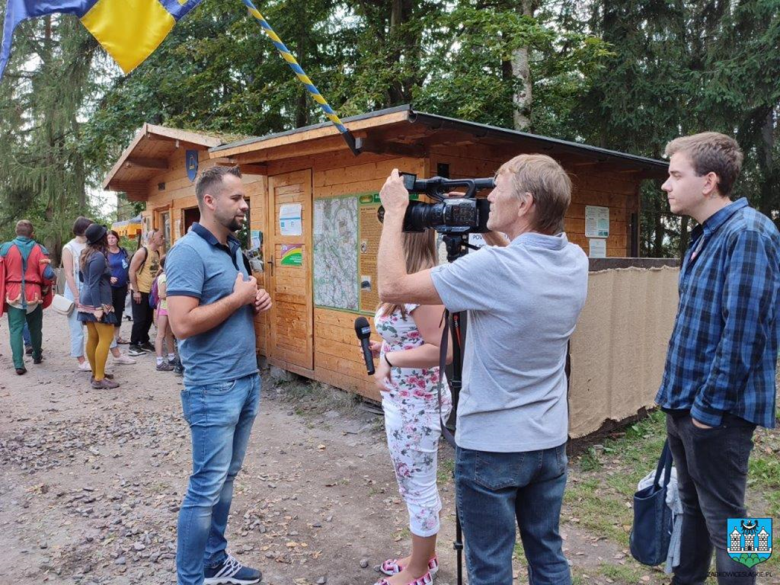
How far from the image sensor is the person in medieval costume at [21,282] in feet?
25.1

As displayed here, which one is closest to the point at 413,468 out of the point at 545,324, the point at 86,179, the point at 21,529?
the point at 545,324

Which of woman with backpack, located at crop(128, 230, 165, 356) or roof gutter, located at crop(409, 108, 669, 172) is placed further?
woman with backpack, located at crop(128, 230, 165, 356)

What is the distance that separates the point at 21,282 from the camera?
25.4 ft

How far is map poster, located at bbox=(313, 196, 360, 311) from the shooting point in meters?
6.25

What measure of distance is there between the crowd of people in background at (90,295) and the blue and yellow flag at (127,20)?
11.8ft

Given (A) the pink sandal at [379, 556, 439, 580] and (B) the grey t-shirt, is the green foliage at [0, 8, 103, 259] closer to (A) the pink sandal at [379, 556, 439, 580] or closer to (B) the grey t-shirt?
(A) the pink sandal at [379, 556, 439, 580]

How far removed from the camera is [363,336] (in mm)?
2570

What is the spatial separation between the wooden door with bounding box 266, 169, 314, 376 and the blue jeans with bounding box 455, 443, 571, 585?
5152 mm

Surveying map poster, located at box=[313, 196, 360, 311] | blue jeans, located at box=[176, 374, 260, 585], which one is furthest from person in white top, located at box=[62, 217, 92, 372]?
blue jeans, located at box=[176, 374, 260, 585]

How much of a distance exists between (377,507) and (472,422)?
2407 mm

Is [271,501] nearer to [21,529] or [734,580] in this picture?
[21,529]

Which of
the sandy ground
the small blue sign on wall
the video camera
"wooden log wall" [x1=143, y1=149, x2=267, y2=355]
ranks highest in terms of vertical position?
the small blue sign on wall

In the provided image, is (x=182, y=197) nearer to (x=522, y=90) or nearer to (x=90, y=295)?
(x=90, y=295)

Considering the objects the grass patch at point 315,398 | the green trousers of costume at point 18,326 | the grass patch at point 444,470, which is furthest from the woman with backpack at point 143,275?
the grass patch at point 444,470
